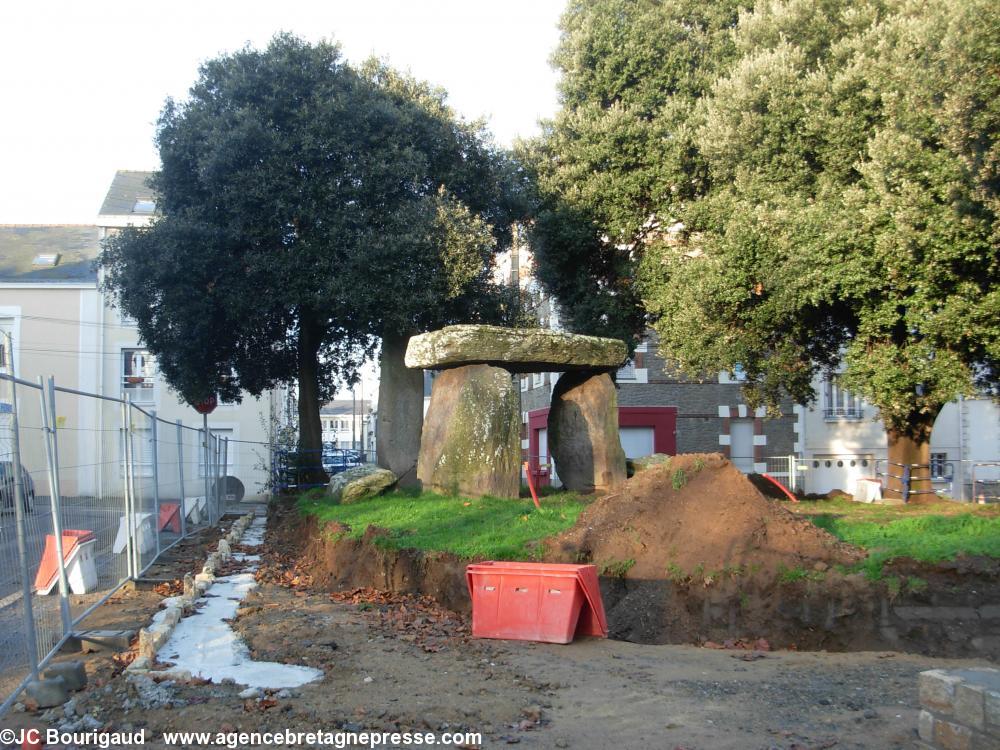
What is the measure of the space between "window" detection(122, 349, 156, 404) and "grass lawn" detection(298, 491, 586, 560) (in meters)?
21.2

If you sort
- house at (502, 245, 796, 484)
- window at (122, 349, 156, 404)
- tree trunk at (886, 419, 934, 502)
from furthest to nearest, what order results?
window at (122, 349, 156, 404) < house at (502, 245, 796, 484) < tree trunk at (886, 419, 934, 502)

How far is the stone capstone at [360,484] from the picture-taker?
567 inches

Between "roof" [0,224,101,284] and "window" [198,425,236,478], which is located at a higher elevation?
"roof" [0,224,101,284]

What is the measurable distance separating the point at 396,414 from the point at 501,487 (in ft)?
19.0

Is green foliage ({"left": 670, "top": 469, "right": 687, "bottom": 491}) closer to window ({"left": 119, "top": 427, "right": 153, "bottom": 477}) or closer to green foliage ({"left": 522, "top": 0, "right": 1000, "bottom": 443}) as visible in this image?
green foliage ({"left": 522, "top": 0, "right": 1000, "bottom": 443})

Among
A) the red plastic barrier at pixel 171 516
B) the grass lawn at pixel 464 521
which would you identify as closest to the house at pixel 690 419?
the grass lawn at pixel 464 521

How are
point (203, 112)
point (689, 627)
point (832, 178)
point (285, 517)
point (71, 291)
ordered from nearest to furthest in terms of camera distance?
point (689, 627) < point (832, 178) < point (285, 517) < point (203, 112) < point (71, 291)

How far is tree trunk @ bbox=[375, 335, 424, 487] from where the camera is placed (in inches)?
716

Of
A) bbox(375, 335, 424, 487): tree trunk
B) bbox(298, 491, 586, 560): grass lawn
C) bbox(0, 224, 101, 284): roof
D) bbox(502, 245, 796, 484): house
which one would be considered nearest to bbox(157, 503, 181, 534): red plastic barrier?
bbox(298, 491, 586, 560): grass lawn

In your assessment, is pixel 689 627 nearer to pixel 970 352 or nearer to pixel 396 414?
pixel 970 352

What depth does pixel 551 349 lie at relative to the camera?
13.4 metres

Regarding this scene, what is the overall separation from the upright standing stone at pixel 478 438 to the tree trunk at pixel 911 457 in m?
6.61

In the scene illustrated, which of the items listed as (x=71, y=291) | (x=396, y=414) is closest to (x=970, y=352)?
(x=396, y=414)

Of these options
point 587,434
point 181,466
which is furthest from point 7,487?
point 587,434
